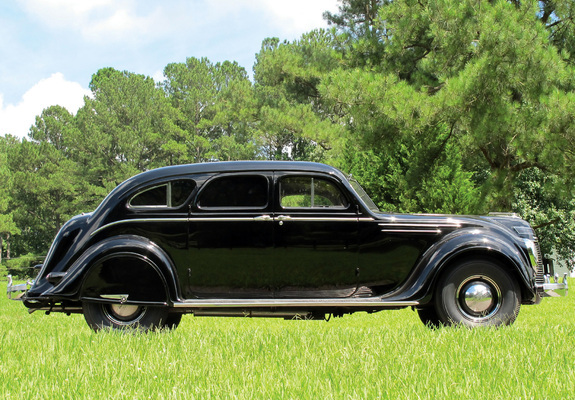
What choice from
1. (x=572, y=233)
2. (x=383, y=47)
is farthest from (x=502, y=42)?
(x=572, y=233)

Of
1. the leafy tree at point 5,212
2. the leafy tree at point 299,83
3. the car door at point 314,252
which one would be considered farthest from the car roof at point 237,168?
the leafy tree at point 5,212

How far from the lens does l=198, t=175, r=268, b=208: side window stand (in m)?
5.73

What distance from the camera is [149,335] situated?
542 cm

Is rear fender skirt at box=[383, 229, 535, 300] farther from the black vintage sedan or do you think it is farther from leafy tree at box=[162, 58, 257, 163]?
leafy tree at box=[162, 58, 257, 163]

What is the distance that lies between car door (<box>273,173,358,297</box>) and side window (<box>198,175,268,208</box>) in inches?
8.1

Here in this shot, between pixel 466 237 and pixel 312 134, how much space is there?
19753 millimetres

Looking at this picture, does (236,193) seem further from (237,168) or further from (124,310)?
(124,310)

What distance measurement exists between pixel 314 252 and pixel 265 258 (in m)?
0.52

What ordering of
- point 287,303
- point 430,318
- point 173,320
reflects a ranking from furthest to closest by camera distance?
point 173,320 → point 430,318 → point 287,303

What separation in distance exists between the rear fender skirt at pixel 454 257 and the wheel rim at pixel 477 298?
0.27 metres

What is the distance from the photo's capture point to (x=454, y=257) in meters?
5.65

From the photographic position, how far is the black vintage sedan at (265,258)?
5.55m

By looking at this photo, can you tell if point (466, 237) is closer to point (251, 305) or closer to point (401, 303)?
point (401, 303)

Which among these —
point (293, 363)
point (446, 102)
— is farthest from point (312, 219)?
point (446, 102)
